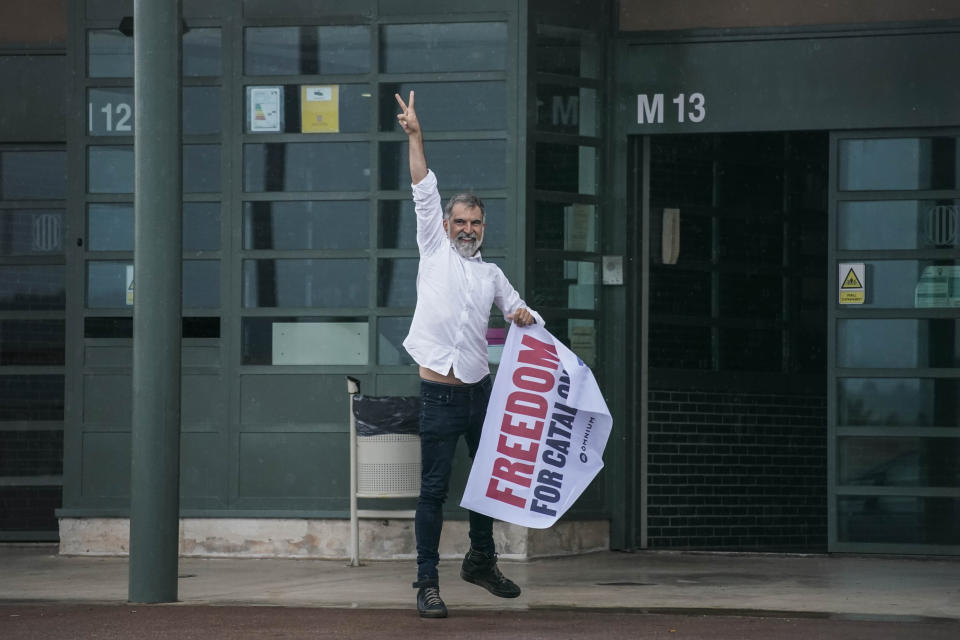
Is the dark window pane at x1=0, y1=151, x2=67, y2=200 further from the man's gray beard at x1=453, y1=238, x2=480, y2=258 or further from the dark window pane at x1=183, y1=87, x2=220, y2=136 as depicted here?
the man's gray beard at x1=453, y1=238, x2=480, y2=258

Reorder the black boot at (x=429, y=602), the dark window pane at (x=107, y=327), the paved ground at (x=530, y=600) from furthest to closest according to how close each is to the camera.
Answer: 1. the dark window pane at (x=107, y=327)
2. the black boot at (x=429, y=602)
3. the paved ground at (x=530, y=600)

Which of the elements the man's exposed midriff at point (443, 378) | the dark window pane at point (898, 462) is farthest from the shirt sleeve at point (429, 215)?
the dark window pane at point (898, 462)

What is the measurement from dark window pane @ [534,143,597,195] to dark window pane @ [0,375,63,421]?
12.4ft

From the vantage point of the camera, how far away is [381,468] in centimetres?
1035

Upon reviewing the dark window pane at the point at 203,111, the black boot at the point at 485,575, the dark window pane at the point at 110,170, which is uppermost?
the dark window pane at the point at 203,111

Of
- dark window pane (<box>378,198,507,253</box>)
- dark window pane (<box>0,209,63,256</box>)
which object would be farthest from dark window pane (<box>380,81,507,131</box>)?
dark window pane (<box>0,209,63,256</box>)

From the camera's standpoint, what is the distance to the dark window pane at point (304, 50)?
11.0 meters

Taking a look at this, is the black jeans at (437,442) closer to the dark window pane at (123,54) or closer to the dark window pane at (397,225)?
the dark window pane at (397,225)

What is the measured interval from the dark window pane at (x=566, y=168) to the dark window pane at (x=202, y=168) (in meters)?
2.08

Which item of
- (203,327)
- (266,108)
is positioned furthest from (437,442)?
(266,108)

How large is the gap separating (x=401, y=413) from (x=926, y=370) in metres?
3.47

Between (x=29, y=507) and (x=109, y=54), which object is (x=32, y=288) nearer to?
(x=29, y=507)

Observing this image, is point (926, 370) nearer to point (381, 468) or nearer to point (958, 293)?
point (958, 293)

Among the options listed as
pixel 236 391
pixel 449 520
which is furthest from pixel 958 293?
pixel 236 391
